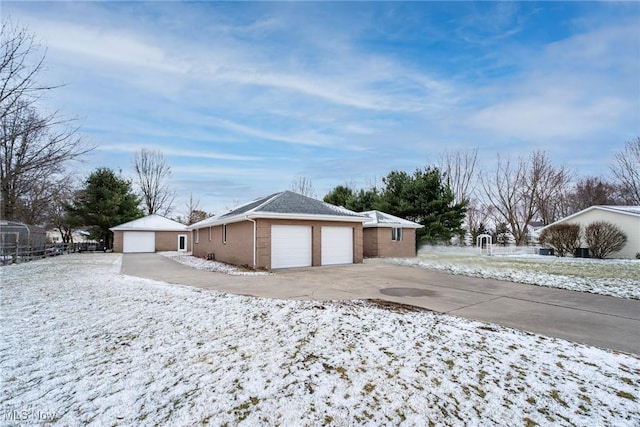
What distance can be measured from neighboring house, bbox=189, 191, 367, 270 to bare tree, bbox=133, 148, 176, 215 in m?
26.7

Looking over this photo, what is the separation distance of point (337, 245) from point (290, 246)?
8.37 feet

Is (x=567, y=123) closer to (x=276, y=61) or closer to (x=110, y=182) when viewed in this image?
(x=276, y=61)

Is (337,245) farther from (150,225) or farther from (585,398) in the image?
(150,225)

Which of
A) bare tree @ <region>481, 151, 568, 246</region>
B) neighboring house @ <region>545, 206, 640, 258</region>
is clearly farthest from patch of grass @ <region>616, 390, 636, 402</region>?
bare tree @ <region>481, 151, 568, 246</region>

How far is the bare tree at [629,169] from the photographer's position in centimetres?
2600

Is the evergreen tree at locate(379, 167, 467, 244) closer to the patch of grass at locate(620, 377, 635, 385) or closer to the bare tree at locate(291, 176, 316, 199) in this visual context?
the bare tree at locate(291, 176, 316, 199)

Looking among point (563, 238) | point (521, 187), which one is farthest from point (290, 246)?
point (521, 187)

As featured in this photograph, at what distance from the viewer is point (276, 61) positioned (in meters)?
12.7

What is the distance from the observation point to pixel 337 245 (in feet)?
48.6

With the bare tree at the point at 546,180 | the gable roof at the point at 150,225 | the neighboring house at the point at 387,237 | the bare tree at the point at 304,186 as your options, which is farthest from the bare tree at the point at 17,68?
the bare tree at the point at 546,180

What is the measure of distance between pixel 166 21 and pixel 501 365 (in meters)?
11.3

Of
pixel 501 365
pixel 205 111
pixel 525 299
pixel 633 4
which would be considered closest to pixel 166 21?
pixel 205 111

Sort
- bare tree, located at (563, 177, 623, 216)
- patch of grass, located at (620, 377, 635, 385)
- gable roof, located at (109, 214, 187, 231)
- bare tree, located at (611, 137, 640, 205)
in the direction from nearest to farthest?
patch of grass, located at (620, 377, 635, 385) < bare tree, located at (611, 137, 640, 205) < gable roof, located at (109, 214, 187, 231) < bare tree, located at (563, 177, 623, 216)

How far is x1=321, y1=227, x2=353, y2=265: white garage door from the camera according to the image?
14.4 metres
